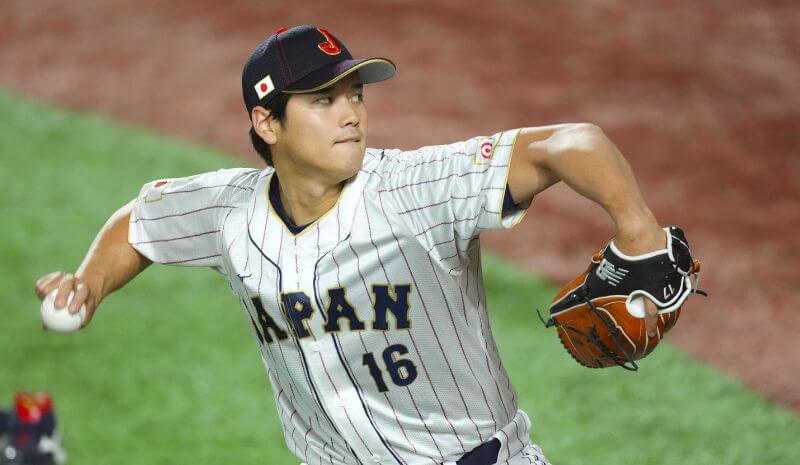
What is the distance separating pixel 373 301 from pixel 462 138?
6.51 meters

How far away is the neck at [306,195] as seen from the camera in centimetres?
289

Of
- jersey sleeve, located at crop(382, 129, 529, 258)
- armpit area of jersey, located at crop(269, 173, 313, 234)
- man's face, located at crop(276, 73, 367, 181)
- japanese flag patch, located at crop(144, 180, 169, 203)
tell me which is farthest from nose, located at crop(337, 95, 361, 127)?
japanese flag patch, located at crop(144, 180, 169, 203)

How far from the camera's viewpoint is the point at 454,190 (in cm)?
260

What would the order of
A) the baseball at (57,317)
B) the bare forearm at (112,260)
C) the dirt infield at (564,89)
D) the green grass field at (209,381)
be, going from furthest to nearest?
1. the dirt infield at (564,89)
2. the green grass field at (209,381)
3. the bare forearm at (112,260)
4. the baseball at (57,317)

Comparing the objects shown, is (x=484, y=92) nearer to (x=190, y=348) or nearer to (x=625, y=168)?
(x=190, y=348)

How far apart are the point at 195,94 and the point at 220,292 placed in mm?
3546

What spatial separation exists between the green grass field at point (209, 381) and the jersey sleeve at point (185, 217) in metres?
2.46

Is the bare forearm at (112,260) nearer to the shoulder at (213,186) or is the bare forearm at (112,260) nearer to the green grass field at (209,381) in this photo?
the shoulder at (213,186)

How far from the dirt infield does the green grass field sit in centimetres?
68

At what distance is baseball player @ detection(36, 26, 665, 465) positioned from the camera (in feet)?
8.91

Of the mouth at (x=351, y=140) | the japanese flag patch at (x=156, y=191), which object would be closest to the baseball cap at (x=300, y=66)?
the mouth at (x=351, y=140)

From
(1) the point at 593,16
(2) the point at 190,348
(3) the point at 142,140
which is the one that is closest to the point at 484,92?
(1) the point at 593,16

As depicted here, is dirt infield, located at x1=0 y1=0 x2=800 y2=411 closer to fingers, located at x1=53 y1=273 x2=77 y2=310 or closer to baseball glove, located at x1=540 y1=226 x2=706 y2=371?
baseball glove, located at x1=540 y1=226 x2=706 y2=371

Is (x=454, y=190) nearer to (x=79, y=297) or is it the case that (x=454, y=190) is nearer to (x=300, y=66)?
(x=300, y=66)
